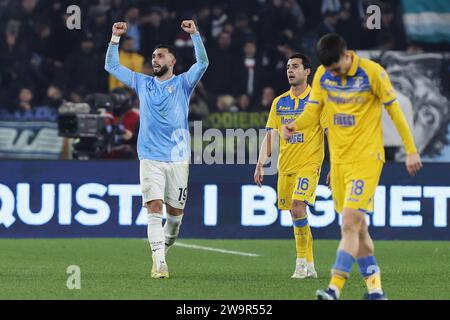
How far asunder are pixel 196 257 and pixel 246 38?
6.64 metres

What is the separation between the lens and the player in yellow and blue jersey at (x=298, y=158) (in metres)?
11.7

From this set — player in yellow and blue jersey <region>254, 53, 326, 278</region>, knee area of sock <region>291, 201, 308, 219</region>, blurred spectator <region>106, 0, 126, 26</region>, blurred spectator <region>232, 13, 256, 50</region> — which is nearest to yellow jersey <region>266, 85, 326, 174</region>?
player in yellow and blue jersey <region>254, 53, 326, 278</region>

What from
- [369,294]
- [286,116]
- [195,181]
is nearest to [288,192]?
[286,116]

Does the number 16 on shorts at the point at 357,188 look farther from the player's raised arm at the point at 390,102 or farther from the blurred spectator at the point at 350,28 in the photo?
the blurred spectator at the point at 350,28

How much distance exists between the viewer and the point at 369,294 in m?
9.09

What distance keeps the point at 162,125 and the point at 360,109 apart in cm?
301

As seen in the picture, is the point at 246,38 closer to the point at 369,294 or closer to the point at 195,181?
the point at 195,181

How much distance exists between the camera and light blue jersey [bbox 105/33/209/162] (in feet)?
37.9

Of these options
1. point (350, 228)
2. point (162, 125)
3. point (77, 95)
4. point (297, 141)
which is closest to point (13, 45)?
point (77, 95)

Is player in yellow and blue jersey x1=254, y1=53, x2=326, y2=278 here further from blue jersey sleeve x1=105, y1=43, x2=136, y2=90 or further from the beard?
blue jersey sleeve x1=105, y1=43, x2=136, y2=90

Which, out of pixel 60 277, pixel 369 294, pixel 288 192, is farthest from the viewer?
pixel 288 192

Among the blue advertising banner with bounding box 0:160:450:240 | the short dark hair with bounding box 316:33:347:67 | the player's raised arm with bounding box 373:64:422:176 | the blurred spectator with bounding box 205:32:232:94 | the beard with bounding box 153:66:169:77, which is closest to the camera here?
the short dark hair with bounding box 316:33:347:67

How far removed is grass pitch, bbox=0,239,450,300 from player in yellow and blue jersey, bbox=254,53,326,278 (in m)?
0.45

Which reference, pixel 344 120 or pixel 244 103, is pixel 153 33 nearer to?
pixel 244 103
